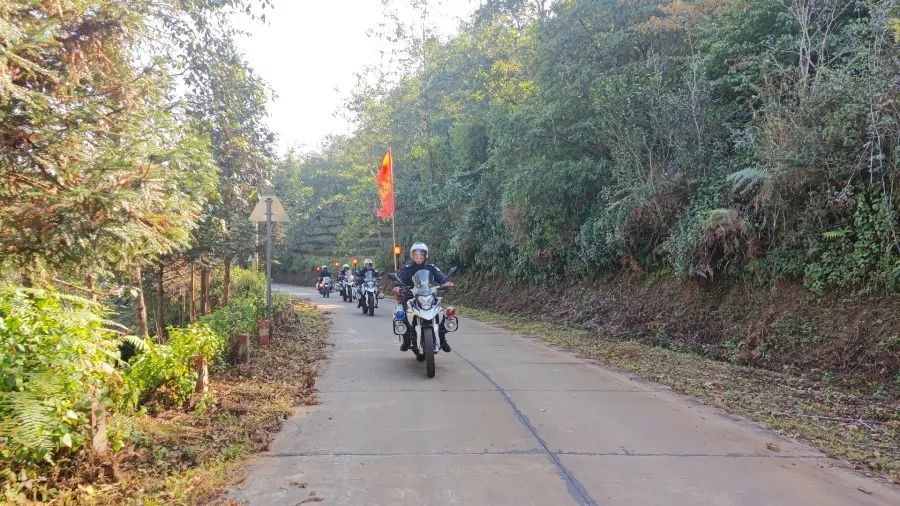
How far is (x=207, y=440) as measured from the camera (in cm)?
513

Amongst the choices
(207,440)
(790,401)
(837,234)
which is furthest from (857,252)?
(207,440)

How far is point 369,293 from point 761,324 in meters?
10.9

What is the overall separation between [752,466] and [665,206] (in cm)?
988

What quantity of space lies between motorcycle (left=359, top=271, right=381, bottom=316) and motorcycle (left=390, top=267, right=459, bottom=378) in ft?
30.2

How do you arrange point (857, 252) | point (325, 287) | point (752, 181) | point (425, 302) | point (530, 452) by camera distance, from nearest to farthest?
point (530, 452) < point (425, 302) < point (857, 252) < point (752, 181) < point (325, 287)

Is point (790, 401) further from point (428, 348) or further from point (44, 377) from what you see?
point (44, 377)

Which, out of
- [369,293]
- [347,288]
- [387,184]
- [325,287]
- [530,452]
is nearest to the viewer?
[530,452]

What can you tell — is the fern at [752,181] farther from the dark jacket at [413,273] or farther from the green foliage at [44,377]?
the green foliage at [44,377]

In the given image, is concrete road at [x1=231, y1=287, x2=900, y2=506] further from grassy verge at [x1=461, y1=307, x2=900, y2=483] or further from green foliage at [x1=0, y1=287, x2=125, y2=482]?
green foliage at [x1=0, y1=287, x2=125, y2=482]

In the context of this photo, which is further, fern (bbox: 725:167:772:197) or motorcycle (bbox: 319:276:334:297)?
motorcycle (bbox: 319:276:334:297)

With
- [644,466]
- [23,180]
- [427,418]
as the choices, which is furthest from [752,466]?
[23,180]

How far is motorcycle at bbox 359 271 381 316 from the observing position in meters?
18.3

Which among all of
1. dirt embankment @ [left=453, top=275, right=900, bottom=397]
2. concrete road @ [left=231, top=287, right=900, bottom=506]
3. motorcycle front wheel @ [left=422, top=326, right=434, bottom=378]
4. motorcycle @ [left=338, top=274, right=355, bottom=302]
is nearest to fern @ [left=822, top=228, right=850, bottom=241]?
dirt embankment @ [left=453, top=275, right=900, bottom=397]

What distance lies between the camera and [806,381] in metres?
8.74
